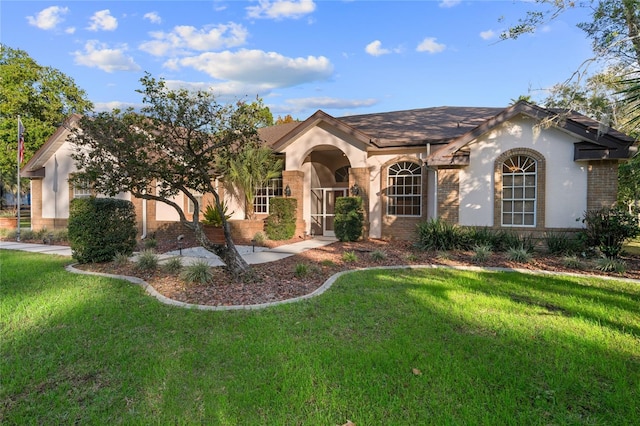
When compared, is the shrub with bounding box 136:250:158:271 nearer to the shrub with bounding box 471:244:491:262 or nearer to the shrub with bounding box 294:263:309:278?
the shrub with bounding box 294:263:309:278

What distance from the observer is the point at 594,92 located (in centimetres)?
970

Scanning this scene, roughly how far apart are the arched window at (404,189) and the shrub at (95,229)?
10.1 metres

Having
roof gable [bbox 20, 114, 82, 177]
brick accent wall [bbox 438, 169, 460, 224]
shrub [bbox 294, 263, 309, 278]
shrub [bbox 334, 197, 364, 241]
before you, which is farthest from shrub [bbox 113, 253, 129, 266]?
roof gable [bbox 20, 114, 82, 177]

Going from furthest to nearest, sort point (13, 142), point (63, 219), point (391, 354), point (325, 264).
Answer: point (13, 142)
point (63, 219)
point (325, 264)
point (391, 354)

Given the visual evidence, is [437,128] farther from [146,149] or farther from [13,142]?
[13,142]

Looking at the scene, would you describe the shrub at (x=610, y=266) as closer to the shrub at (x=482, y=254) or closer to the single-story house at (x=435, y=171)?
the shrub at (x=482, y=254)

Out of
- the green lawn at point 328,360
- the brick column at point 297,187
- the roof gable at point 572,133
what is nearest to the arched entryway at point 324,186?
the brick column at point 297,187

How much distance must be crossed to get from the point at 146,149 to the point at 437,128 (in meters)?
12.2

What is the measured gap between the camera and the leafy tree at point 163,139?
6.78 meters

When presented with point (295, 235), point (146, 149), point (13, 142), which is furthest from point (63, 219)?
point (146, 149)

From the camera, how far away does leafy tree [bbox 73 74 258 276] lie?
6777mm

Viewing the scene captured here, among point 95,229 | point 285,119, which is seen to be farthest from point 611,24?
point 285,119

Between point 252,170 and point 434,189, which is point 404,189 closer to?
point 434,189

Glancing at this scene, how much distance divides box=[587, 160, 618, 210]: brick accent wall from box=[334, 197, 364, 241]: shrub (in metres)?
7.80
